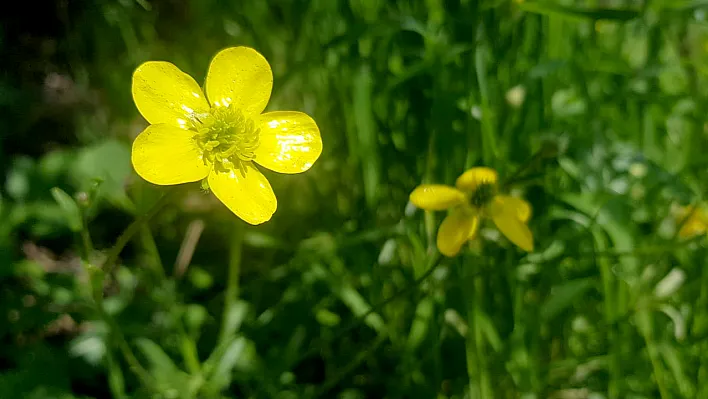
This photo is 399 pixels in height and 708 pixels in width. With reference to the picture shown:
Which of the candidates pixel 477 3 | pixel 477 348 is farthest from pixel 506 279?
pixel 477 3

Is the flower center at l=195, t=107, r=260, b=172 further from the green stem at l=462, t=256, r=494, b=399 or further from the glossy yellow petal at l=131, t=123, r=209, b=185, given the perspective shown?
the green stem at l=462, t=256, r=494, b=399

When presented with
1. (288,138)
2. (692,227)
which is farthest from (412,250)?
(692,227)

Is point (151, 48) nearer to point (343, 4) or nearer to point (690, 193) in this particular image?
point (343, 4)

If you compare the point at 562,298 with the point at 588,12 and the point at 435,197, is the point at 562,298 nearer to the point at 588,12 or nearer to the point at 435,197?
the point at 435,197

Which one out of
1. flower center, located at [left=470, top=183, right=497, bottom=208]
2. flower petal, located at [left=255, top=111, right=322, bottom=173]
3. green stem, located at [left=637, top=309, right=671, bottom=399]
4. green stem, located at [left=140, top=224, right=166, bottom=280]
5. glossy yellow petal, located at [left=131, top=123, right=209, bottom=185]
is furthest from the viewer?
green stem, located at [left=140, top=224, right=166, bottom=280]

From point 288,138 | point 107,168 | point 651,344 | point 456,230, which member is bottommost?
point 651,344

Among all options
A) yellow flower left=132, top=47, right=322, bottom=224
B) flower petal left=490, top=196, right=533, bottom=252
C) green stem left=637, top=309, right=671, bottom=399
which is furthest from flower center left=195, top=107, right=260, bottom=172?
green stem left=637, top=309, right=671, bottom=399

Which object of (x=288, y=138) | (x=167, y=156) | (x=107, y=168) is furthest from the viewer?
(x=107, y=168)

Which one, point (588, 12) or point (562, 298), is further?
point (562, 298)
